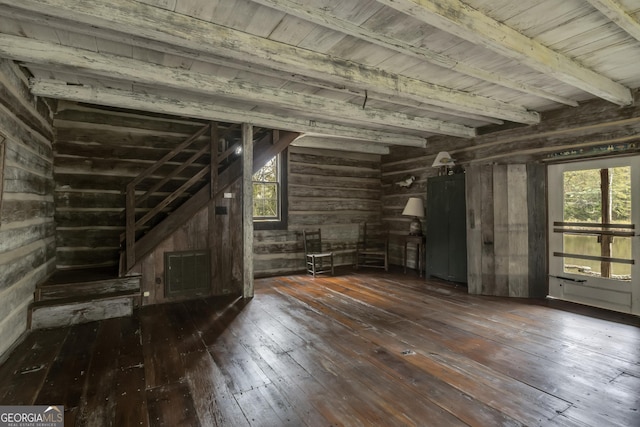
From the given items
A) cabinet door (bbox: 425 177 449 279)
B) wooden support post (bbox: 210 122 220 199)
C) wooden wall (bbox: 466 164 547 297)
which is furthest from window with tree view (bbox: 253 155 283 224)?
wooden wall (bbox: 466 164 547 297)

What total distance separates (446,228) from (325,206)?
8.47ft

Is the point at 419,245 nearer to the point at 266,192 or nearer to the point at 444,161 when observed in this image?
the point at 444,161

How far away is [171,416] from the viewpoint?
1986mm

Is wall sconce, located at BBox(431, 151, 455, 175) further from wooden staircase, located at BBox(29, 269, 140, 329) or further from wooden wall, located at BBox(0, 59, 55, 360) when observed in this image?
wooden wall, located at BBox(0, 59, 55, 360)

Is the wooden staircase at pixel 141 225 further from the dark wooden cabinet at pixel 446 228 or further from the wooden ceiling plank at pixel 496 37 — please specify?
the wooden ceiling plank at pixel 496 37

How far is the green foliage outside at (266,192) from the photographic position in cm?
634

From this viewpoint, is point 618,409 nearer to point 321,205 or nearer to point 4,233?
point 4,233

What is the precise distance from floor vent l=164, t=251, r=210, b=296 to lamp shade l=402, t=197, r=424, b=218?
3.97 m

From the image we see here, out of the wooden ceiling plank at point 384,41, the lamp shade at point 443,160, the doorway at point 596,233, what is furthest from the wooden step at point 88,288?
the doorway at point 596,233

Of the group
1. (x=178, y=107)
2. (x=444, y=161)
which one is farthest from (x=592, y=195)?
(x=178, y=107)

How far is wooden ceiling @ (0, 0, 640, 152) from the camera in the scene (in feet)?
6.95

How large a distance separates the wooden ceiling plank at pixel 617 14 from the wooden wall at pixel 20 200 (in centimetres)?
462

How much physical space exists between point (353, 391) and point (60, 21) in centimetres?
346

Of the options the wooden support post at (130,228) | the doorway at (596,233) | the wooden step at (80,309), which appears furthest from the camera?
the wooden support post at (130,228)
